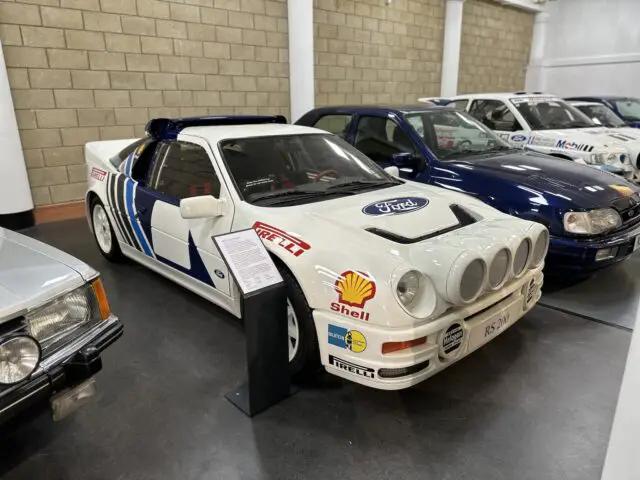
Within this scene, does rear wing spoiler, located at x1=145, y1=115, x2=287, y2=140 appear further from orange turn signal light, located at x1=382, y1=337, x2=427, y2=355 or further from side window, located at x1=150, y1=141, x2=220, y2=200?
orange turn signal light, located at x1=382, y1=337, x2=427, y2=355

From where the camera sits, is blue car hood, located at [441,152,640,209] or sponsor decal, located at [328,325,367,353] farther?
blue car hood, located at [441,152,640,209]

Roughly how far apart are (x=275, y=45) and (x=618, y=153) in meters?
5.06

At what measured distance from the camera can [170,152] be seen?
324 centimetres

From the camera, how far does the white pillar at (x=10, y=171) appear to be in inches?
192

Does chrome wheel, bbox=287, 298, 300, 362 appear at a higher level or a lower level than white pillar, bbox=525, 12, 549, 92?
lower

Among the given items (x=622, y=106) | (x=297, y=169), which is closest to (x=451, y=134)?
(x=297, y=169)

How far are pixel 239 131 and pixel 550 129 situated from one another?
436 cm

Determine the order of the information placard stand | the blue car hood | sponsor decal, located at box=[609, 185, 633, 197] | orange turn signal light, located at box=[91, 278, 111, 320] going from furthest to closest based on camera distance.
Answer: sponsor decal, located at box=[609, 185, 633, 197] < the blue car hood < the information placard stand < orange turn signal light, located at box=[91, 278, 111, 320]

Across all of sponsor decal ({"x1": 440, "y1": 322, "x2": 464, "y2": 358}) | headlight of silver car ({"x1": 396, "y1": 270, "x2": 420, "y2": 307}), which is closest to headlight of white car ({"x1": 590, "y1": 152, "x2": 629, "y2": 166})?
sponsor decal ({"x1": 440, "y1": 322, "x2": 464, "y2": 358})

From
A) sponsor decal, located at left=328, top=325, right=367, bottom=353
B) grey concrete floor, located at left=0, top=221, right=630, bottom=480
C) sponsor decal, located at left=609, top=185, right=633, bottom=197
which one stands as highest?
sponsor decal, located at left=609, top=185, right=633, bottom=197

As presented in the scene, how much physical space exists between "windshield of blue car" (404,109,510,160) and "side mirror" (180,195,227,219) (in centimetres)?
217

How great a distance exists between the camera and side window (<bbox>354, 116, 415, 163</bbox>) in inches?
165

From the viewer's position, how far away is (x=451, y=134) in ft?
14.2

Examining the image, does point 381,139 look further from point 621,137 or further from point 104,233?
point 621,137
